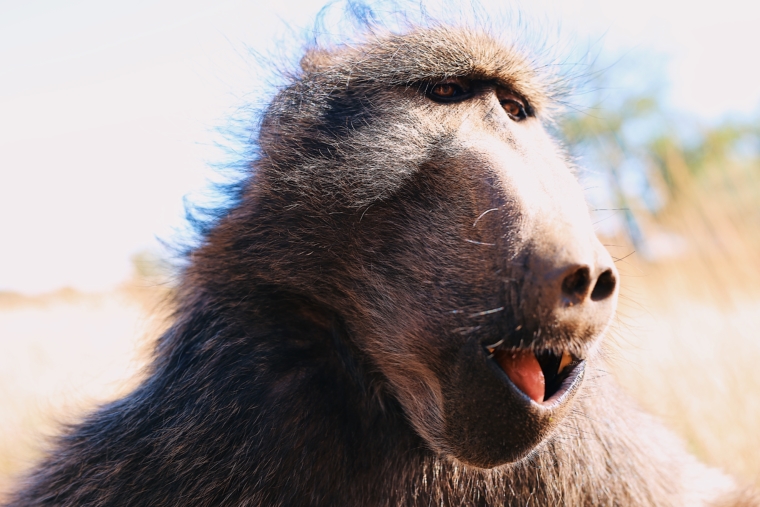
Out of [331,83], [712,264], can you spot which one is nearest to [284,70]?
[331,83]

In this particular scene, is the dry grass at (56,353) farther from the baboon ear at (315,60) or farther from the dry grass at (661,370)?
the baboon ear at (315,60)

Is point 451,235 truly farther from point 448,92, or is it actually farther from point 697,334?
point 697,334

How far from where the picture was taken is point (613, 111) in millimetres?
29797

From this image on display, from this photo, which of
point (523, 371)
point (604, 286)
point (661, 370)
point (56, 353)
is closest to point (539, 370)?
point (523, 371)

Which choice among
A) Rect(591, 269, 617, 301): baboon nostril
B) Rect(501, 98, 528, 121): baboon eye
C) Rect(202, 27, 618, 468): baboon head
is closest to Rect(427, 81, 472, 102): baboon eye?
Rect(202, 27, 618, 468): baboon head

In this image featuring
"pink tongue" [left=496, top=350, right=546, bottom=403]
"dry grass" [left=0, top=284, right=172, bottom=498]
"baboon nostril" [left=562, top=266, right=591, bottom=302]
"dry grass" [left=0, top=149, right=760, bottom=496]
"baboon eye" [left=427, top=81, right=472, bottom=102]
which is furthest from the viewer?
"dry grass" [left=0, top=284, right=172, bottom=498]

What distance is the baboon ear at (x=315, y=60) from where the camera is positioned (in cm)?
222

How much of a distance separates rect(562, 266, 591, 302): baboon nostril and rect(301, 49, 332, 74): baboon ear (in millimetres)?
1153

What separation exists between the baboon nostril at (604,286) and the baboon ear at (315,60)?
1159 mm

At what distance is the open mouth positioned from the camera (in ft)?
5.17

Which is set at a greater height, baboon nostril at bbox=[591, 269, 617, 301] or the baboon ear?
the baboon ear

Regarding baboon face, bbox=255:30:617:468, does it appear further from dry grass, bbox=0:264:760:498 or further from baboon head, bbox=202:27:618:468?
dry grass, bbox=0:264:760:498

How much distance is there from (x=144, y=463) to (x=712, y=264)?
4524mm

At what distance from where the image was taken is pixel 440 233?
1.72 meters
